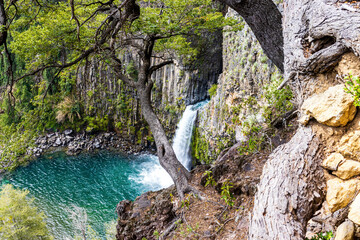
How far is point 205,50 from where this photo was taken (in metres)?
13.4

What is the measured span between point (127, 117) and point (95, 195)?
782cm

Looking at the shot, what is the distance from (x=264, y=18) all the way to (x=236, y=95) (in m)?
6.42

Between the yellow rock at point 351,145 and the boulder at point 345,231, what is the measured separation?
1.45ft

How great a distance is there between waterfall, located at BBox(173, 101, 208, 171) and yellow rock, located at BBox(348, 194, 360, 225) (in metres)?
11.6

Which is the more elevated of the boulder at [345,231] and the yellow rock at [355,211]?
the yellow rock at [355,211]

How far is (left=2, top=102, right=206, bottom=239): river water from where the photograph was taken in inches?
420

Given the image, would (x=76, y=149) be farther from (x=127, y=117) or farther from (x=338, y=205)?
(x=338, y=205)

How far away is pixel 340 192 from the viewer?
1.49 m

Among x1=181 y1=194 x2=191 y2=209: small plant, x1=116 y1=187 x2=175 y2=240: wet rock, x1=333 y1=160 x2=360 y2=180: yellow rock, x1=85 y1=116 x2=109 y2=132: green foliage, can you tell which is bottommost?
x1=85 y1=116 x2=109 y2=132: green foliage

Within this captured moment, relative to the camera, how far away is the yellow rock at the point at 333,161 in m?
1.53

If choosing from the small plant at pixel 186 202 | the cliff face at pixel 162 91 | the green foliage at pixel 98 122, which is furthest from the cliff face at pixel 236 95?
the green foliage at pixel 98 122

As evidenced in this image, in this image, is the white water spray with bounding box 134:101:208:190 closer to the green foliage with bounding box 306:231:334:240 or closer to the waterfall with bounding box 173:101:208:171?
the waterfall with bounding box 173:101:208:171

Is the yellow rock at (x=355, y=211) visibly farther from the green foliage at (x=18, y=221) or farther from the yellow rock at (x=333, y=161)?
the green foliage at (x=18, y=221)

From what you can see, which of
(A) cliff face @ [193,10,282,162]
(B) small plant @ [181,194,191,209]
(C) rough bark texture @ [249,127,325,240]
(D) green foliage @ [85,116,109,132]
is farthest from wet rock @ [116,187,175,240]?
(D) green foliage @ [85,116,109,132]
